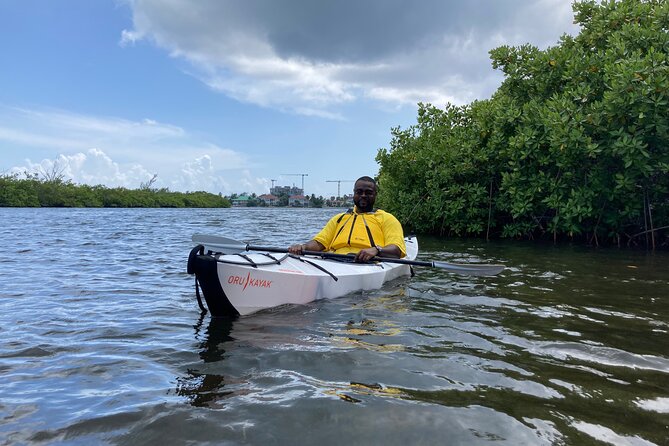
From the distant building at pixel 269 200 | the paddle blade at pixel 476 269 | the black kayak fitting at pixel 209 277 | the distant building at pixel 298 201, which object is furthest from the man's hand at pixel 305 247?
the distant building at pixel 269 200

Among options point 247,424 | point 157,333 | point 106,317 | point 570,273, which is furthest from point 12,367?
point 570,273

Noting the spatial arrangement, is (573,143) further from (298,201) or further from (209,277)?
(298,201)

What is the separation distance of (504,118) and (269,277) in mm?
11884

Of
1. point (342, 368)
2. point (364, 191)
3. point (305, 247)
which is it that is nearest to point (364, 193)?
point (364, 191)

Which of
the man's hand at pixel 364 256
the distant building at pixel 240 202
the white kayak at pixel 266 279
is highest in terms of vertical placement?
the distant building at pixel 240 202

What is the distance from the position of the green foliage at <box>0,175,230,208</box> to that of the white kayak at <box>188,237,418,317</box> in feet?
213

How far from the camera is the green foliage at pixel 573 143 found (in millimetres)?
10227

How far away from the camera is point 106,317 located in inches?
183

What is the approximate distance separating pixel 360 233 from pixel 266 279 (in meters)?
2.19

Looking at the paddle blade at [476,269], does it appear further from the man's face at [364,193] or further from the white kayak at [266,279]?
the man's face at [364,193]

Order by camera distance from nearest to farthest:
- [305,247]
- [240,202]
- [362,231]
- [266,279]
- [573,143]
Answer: [266,279]
[305,247]
[362,231]
[573,143]
[240,202]

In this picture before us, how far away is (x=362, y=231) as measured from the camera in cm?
634

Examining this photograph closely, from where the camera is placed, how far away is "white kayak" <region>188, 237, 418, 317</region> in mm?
4148

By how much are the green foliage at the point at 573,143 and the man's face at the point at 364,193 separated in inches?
281
